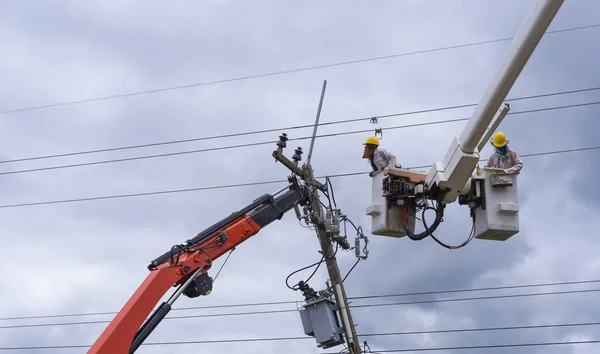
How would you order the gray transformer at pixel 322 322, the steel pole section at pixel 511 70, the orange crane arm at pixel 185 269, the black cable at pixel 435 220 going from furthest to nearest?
the gray transformer at pixel 322 322 < the orange crane arm at pixel 185 269 < the black cable at pixel 435 220 < the steel pole section at pixel 511 70

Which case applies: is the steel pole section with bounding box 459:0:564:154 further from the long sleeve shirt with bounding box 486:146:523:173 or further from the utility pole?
the utility pole

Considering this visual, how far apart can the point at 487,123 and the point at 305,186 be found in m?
6.47

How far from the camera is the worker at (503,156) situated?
11641mm

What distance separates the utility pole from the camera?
16.7m

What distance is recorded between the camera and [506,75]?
8648 millimetres

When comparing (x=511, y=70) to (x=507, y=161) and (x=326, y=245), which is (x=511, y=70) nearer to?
(x=507, y=161)

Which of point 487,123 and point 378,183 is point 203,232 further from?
point 487,123

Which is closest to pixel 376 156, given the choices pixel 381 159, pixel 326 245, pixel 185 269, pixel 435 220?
pixel 381 159

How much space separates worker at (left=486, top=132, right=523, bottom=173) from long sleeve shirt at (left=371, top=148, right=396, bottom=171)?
154 centimetres

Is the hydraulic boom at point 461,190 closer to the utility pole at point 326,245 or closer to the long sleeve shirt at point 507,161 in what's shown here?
the long sleeve shirt at point 507,161

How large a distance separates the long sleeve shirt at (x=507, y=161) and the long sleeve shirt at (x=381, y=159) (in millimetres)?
1516

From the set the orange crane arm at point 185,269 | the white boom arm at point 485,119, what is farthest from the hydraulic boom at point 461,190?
the orange crane arm at point 185,269

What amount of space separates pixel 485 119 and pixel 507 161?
245cm

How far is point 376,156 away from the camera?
501 inches
